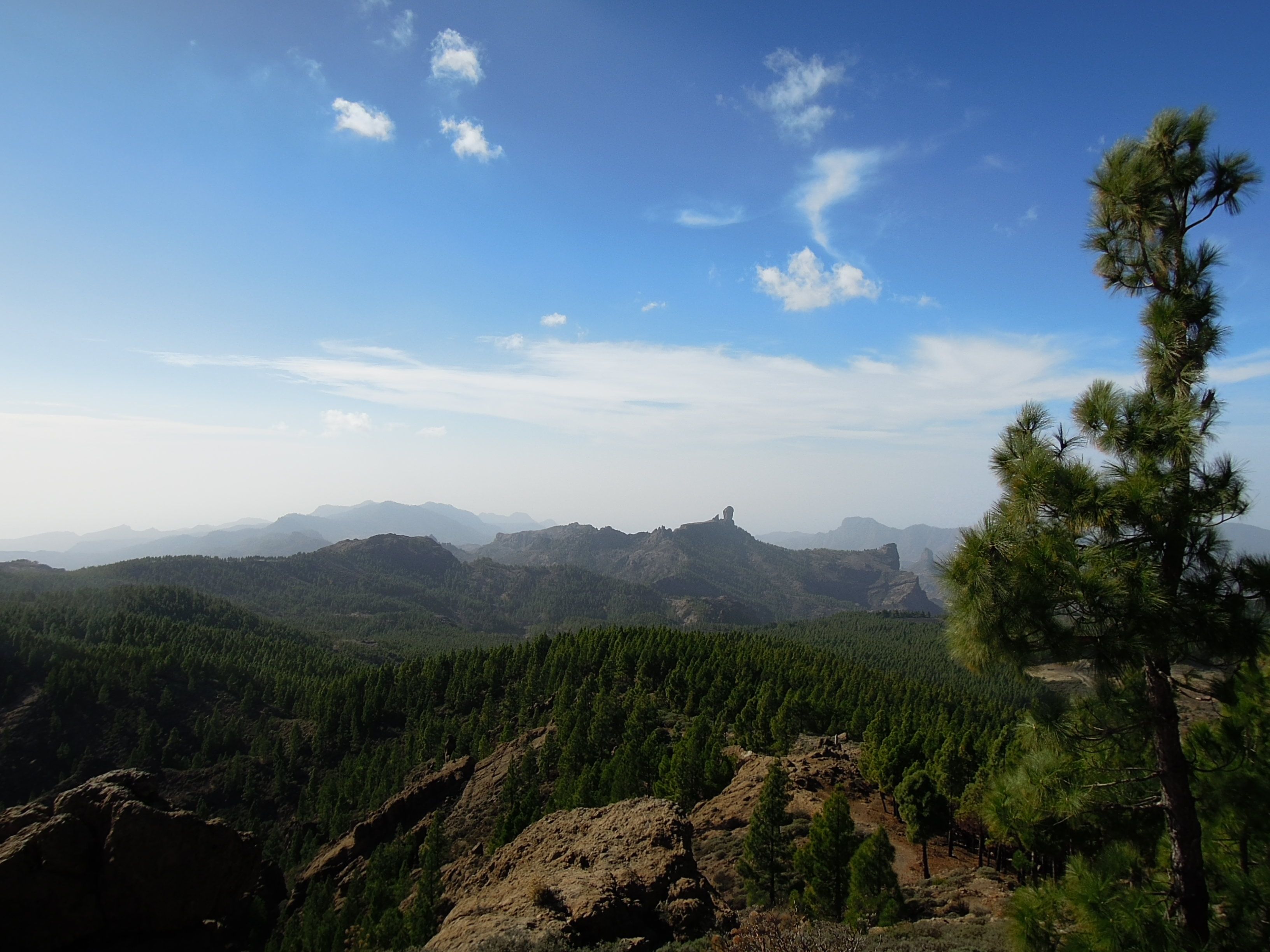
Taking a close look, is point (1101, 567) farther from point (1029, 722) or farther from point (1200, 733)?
point (1200, 733)

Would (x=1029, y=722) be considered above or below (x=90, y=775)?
above

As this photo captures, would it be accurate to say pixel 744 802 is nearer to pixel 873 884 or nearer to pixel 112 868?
pixel 873 884

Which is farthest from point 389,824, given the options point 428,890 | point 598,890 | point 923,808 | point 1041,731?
point 1041,731

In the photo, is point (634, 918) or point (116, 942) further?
point (116, 942)

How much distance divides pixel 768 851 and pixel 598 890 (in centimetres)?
1338

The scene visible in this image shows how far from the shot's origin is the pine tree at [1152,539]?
722 centimetres

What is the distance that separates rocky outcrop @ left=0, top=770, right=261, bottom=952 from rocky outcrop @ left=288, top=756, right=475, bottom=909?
20932 mm

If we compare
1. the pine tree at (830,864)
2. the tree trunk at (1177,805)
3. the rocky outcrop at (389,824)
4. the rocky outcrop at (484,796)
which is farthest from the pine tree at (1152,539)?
the rocky outcrop at (389,824)

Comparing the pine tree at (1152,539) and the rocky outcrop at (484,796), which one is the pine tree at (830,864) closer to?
the pine tree at (1152,539)

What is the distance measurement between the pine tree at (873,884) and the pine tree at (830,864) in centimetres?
230

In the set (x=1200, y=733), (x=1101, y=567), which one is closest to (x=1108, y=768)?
(x=1200, y=733)

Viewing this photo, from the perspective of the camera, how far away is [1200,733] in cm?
972

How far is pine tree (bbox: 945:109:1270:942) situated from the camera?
284 inches

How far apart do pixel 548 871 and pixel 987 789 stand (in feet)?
62.3
